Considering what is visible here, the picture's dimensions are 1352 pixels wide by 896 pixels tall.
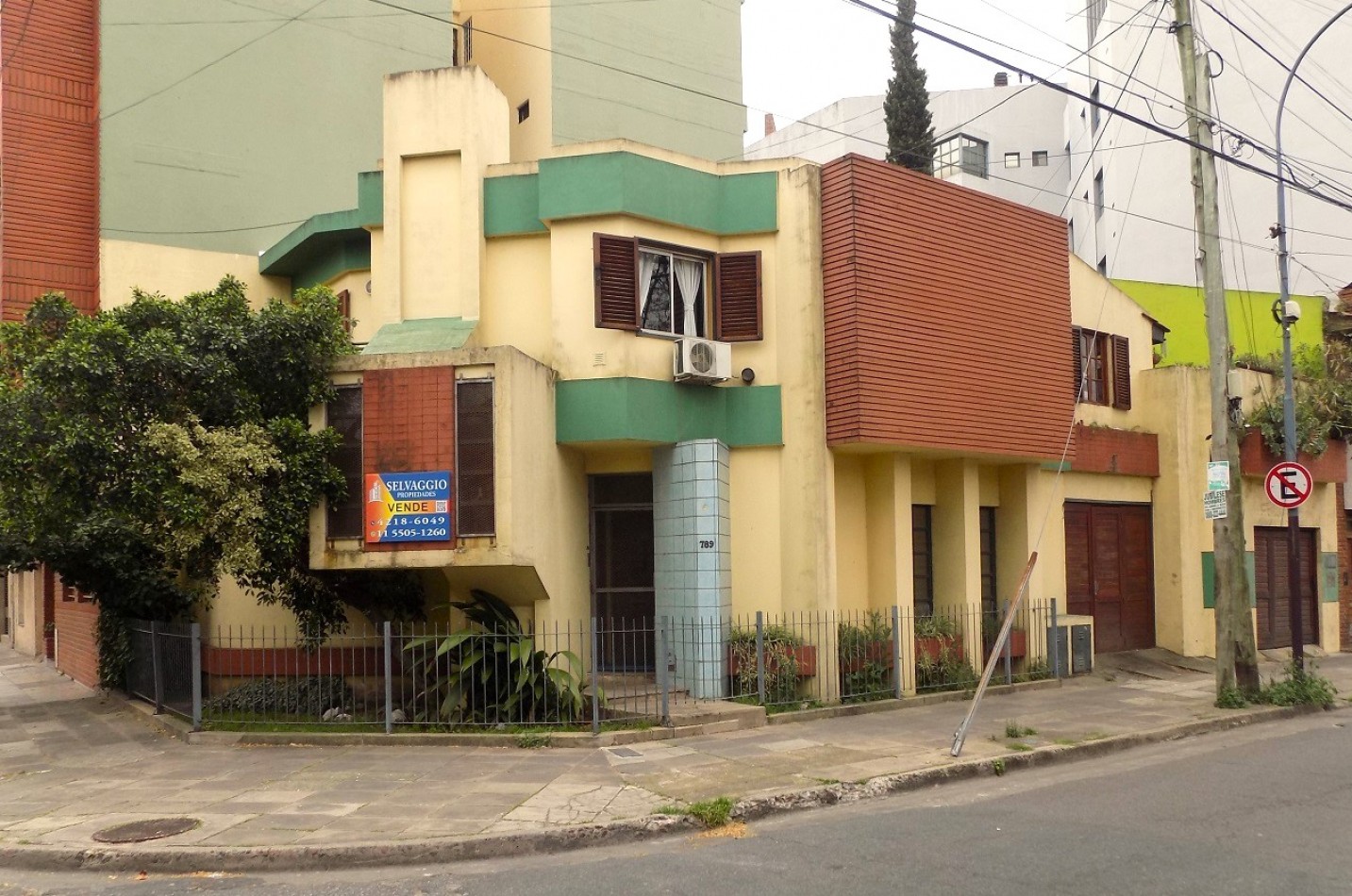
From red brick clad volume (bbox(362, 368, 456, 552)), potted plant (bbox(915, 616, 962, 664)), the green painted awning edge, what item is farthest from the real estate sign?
potted plant (bbox(915, 616, 962, 664))

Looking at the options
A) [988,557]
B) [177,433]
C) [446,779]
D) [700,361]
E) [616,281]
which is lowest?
[446,779]

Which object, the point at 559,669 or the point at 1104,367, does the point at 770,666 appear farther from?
the point at 1104,367

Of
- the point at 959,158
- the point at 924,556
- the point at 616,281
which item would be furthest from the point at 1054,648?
the point at 959,158

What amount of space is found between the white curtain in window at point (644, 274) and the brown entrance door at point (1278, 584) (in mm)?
12300

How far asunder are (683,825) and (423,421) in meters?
5.78

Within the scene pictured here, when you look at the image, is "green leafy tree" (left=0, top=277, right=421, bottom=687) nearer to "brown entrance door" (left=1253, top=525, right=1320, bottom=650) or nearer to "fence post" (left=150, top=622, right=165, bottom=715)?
"fence post" (left=150, top=622, right=165, bottom=715)

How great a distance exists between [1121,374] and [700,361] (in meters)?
9.08

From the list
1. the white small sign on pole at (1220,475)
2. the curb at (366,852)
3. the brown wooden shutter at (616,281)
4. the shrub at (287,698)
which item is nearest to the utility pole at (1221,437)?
the white small sign on pole at (1220,475)

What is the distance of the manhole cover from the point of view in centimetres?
796

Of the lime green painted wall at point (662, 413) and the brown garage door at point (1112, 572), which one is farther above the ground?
the lime green painted wall at point (662, 413)

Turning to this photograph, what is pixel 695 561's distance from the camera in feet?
42.9

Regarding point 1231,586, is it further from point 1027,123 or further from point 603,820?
point 1027,123

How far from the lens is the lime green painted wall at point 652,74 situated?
2336cm

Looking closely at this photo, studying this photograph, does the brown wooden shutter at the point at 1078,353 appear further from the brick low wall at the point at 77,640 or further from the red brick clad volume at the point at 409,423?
the brick low wall at the point at 77,640
